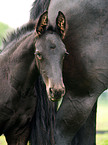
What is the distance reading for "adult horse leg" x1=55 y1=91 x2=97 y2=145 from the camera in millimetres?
3377

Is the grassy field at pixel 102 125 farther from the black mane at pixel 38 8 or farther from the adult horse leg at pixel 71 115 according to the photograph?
the black mane at pixel 38 8

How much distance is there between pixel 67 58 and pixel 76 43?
213 mm

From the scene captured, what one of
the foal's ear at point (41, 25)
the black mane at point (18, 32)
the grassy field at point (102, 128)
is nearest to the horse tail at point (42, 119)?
the black mane at point (18, 32)

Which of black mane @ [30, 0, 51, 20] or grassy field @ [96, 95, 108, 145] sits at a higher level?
black mane @ [30, 0, 51, 20]

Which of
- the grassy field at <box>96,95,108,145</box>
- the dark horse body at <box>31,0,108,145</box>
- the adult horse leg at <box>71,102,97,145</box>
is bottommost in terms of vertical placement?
the grassy field at <box>96,95,108,145</box>

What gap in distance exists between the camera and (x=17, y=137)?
11.9 feet

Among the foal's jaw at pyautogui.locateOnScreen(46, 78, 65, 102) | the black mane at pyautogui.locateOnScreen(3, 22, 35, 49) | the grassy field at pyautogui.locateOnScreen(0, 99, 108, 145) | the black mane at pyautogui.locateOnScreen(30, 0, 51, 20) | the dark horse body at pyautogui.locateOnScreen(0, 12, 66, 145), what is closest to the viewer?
the foal's jaw at pyautogui.locateOnScreen(46, 78, 65, 102)

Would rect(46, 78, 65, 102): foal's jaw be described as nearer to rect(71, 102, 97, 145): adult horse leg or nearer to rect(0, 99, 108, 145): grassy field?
rect(71, 102, 97, 145): adult horse leg

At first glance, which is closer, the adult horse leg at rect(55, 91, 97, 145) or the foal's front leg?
the adult horse leg at rect(55, 91, 97, 145)

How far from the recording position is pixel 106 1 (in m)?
3.33

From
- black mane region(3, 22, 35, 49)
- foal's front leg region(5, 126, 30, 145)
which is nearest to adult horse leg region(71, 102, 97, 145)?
foal's front leg region(5, 126, 30, 145)

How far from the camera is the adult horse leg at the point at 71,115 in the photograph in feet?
11.1

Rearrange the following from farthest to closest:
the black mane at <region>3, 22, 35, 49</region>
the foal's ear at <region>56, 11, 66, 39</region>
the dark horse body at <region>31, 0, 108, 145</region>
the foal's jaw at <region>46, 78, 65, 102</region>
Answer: the black mane at <region>3, 22, 35, 49</region>, the dark horse body at <region>31, 0, 108, 145</region>, the foal's ear at <region>56, 11, 66, 39</region>, the foal's jaw at <region>46, 78, 65, 102</region>

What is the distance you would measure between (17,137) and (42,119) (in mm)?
436
